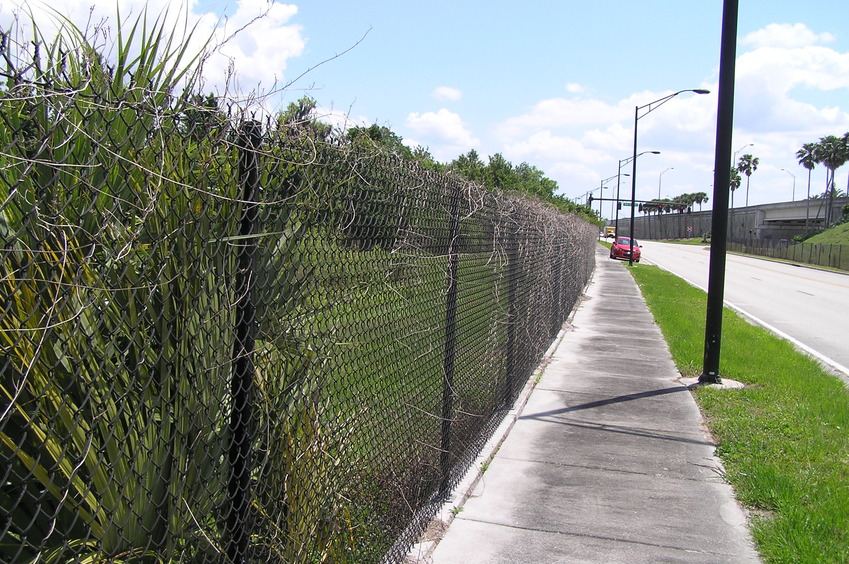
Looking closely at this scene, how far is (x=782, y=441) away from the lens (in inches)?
235

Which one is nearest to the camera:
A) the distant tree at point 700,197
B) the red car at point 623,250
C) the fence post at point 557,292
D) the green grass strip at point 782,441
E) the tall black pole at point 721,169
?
the green grass strip at point 782,441

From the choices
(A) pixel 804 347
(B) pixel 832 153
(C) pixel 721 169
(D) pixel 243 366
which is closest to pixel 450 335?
(D) pixel 243 366

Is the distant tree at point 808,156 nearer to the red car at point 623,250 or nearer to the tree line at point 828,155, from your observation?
the tree line at point 828,155

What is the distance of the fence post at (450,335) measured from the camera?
4.20 meters

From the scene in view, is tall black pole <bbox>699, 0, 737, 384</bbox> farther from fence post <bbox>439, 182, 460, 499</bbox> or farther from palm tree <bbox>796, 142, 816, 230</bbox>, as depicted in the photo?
palm tree <bbox>796, 142, 816, 230</bbox>

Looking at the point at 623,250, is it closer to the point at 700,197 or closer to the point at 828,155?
the point at 828,155

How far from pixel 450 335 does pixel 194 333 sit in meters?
2.65

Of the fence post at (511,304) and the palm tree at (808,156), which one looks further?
the palm tree at (808,156)

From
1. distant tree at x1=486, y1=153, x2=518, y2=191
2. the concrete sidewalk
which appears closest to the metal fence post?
the concrete sidewalk

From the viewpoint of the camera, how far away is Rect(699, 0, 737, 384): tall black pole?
27.1ft

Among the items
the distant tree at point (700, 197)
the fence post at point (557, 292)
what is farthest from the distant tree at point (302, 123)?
the distant tree at point (700, 197)

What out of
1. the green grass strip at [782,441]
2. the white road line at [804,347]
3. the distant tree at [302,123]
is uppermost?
the distant tree at [302,123]

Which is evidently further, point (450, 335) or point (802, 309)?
point (802, 309)

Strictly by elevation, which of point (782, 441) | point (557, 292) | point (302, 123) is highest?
point (302, 123)
